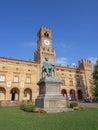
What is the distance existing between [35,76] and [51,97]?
33.2 meters

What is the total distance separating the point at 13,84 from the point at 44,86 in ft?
97.6

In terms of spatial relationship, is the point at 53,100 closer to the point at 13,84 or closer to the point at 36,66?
the point at 13,84

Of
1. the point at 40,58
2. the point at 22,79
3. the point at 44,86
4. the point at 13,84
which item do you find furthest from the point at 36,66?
the point at 44,86

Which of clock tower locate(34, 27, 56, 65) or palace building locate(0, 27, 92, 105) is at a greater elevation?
clock tower locate(34, 27, 56, 65)

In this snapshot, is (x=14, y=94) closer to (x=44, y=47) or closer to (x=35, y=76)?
(x=35, y=76)

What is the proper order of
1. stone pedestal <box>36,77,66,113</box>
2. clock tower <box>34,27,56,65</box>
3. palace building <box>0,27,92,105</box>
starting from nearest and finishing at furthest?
1. stone pedestal <box>36,77,66,113</box>
2. palace building <box>0,27,92,105</box>
3. clock tower <box>34,27,56,65</box>

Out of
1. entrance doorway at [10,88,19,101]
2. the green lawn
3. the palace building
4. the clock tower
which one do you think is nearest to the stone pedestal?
the green lawn

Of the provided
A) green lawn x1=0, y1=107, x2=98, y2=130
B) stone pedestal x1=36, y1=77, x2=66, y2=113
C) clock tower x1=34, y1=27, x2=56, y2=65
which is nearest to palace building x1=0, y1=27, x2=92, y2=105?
clock tower x1=34, y1=27, x2=56, y2=65

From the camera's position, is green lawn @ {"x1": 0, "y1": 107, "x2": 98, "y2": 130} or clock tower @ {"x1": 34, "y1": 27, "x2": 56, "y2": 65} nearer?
green lawn @ {"x1": 0, "y1": 107, "x2": 98, "y2": 130}

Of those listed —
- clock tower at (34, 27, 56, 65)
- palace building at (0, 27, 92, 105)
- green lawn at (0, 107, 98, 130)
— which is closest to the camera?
green lawn at (0, 107, 98, 130)

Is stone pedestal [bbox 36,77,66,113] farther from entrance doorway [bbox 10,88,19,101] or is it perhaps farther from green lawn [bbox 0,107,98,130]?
entrance doorway [bbox 10,88,19,101]

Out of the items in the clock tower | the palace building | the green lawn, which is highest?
the clock tower

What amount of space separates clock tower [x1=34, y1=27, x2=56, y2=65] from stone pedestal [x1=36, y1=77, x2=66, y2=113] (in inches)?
1336

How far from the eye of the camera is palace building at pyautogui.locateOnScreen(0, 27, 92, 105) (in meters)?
43.7
